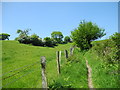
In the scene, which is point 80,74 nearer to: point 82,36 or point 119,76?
point 119,76

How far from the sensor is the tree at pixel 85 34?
97.9ft

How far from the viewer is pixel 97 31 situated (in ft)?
104

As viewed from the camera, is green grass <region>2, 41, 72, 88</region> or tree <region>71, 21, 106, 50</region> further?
tree <region>71, 21, 106, 50</region>

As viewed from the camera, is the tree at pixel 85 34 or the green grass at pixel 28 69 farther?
the tree at pixel 85 34

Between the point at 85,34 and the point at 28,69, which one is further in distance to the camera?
the point at 85,34

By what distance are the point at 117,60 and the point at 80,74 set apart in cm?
326

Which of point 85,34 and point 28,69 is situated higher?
point 85,34

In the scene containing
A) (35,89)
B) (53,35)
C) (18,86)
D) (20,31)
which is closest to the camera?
(35,89)

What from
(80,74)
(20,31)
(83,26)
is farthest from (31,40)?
(80,74)

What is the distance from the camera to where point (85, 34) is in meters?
30.2

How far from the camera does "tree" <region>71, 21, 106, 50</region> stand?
97.9 feet

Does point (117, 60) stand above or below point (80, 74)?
above

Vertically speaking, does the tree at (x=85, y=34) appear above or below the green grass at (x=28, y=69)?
above

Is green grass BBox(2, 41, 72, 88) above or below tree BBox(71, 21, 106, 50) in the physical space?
below
